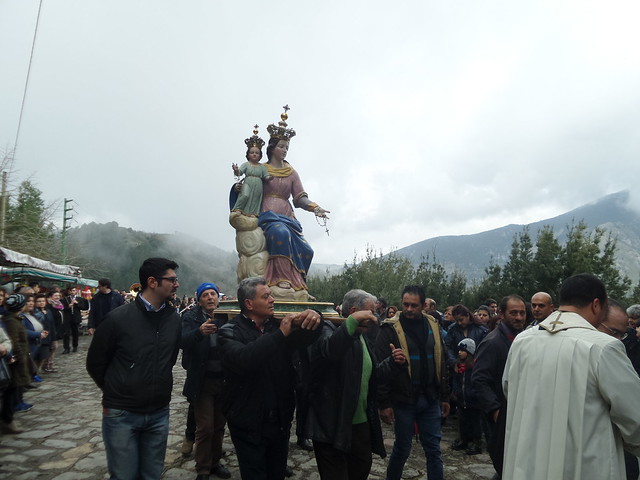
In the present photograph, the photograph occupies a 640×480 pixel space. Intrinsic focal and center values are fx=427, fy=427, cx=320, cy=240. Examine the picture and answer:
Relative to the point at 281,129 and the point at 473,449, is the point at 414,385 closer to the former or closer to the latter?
the point at 473,449

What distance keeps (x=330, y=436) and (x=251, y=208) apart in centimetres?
426

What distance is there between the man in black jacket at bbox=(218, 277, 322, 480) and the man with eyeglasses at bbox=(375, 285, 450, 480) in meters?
1.16

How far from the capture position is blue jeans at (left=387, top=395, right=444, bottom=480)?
3934 mm

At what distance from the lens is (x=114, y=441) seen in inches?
115

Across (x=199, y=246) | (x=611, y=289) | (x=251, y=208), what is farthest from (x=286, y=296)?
(x=199, y=246)

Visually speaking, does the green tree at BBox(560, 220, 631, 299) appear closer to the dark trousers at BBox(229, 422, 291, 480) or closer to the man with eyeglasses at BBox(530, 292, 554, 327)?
the man with eyeglasses at BBox(530, 292, 554, 327)

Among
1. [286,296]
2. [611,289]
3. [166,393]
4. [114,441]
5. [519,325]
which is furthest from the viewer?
[611,289]

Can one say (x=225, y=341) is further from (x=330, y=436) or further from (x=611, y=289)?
(x=611, y=289)

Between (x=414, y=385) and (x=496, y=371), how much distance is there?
0.75 metres

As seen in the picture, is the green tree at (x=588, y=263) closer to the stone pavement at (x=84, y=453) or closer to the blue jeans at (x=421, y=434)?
the stone pavement at (x=84, y=453)

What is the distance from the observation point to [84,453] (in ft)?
16.6

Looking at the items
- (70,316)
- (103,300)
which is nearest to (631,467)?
(103,300)

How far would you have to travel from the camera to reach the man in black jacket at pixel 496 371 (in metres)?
3.21

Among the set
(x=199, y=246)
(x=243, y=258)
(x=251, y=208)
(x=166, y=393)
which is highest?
(x=199, y=246)
